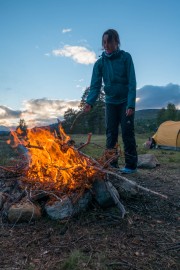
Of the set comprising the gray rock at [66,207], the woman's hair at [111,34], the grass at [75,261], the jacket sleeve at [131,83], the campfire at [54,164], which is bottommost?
the grass at [75,261]

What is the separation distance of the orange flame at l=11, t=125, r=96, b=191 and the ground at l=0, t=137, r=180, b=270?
44cm

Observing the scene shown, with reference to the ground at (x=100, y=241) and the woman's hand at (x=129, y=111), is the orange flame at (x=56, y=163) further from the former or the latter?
the woman's hand at (x=129, y=111)

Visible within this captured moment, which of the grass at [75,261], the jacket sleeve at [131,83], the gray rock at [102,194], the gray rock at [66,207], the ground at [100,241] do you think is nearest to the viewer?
the grass at [75,261]

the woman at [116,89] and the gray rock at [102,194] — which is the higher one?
the woman at [116,89]

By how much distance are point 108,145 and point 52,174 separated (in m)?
1.92

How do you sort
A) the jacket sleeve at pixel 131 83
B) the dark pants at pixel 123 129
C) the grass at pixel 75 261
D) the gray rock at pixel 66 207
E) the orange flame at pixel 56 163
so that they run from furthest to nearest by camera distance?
the dark pants at pixel 123 129 → the jacket sleeve at pixel 131 83 → the orange flame at pixel 56 163 → the gray rock at pixel 66 207 → the grass at pixel 75 261

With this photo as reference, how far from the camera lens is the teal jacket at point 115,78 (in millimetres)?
5531

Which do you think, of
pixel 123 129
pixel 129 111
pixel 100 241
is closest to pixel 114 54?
pixel 129 111

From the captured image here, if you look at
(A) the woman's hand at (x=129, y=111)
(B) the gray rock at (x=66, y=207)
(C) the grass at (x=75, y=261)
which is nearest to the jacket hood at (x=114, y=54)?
(A) the woman's hand at (x=129, y=111)

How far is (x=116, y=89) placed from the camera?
5781mm

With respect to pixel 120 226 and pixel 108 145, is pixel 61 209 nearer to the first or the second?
pixel 120 226

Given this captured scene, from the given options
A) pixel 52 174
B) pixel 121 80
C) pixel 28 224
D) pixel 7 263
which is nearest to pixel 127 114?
pixel 121 80

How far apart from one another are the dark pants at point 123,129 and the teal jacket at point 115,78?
17 centimetres

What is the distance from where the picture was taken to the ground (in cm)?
285
